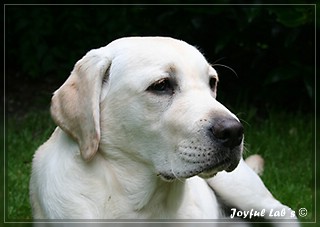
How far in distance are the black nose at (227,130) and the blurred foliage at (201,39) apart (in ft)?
11.8

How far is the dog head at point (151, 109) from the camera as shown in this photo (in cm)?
319

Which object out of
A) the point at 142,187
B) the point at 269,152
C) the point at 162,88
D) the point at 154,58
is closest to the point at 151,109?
the point at 162,88

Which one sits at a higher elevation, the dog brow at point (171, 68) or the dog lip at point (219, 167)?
the dog brow at point (171, 68)

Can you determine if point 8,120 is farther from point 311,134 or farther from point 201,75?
point 201,75

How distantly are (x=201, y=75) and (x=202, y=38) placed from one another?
3862mm

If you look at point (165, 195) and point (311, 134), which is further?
point (311, 134)

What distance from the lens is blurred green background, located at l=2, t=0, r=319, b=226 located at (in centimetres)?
653

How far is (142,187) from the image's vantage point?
3428mm

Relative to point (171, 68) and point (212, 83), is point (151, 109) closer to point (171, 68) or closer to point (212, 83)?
point (171, 68)

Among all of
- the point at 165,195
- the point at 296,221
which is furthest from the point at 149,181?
the point at 296,221

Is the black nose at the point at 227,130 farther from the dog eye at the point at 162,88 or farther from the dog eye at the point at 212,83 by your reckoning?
the dog eye at the point at 212,83

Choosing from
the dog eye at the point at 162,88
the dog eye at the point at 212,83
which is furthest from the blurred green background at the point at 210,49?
the dog eye at the point at 162,88

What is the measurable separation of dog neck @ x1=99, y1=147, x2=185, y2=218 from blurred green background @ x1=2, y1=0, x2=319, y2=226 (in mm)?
2733

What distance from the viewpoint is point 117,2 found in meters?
7.16
